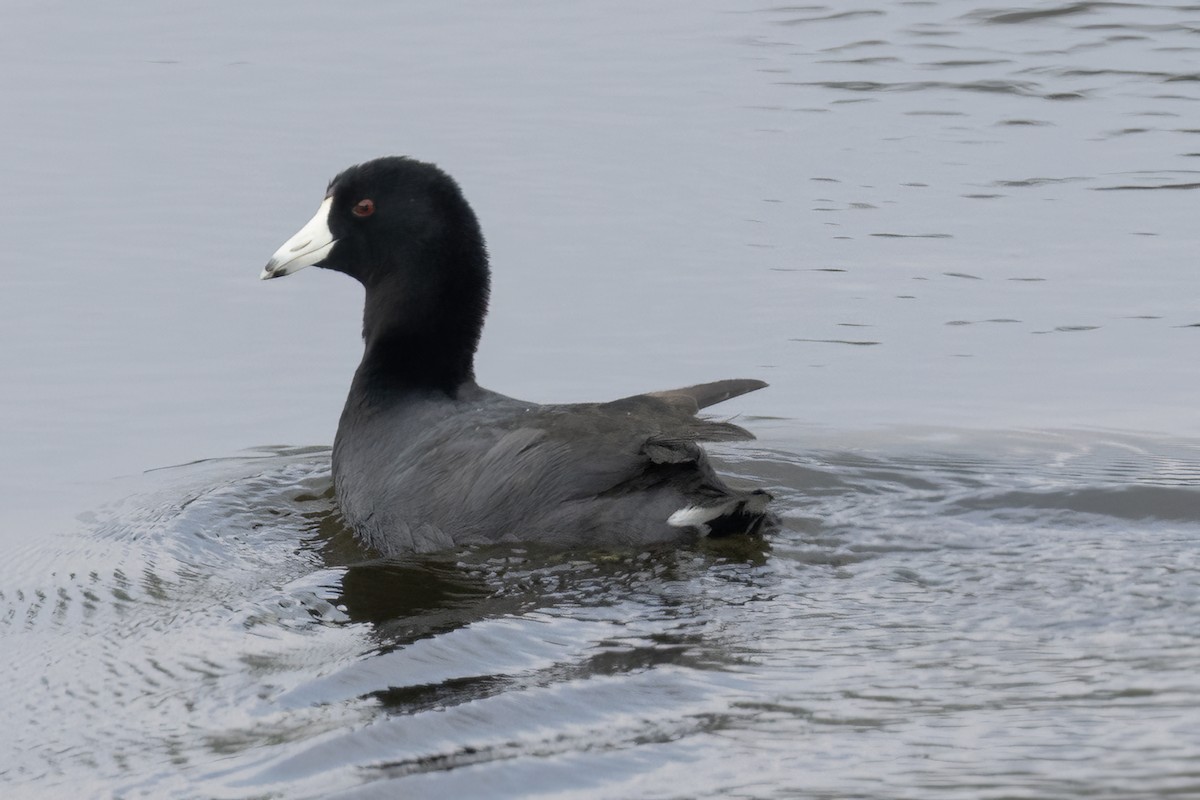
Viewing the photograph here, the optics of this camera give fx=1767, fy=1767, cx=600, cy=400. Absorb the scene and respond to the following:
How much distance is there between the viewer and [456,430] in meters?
5.82

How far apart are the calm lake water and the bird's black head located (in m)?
0.68

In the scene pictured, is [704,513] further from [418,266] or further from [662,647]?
[418,266]

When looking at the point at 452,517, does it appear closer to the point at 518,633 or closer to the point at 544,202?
the point at 518,633

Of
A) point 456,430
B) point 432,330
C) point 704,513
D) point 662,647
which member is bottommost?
point 662,647

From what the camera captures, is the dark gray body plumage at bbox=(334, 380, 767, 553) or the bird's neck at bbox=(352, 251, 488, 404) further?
the bird's neck at bbox=(352, 251, 488, 404)

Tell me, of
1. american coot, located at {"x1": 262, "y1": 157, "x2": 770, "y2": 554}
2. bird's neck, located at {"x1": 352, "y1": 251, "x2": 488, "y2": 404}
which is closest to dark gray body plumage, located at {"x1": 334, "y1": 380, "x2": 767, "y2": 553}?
american coot, located at {"x1": 262, "y1": 157, "x2": 770, "y2": 554}

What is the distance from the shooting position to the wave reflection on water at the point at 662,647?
3.90 metres

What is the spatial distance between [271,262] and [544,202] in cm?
332

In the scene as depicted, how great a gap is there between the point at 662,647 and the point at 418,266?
7.22ft

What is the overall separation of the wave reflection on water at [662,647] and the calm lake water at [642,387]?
17mm

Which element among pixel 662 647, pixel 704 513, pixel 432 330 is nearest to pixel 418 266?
pixel 432 330

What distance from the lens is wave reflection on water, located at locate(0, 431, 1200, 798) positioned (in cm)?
390

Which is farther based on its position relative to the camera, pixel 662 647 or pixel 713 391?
pixel 713 391

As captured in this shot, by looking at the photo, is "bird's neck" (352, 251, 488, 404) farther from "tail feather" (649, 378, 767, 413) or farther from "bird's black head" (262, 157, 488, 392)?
"tail feather" (649, 378, 767, 413)
